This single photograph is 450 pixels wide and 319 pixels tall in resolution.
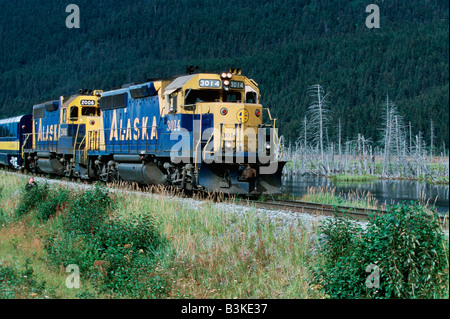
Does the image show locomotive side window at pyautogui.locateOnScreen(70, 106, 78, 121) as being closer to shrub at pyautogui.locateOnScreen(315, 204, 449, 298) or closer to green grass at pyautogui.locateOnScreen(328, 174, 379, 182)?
shrub at pyautogui.locateOnScreen(315, 204, 449, 298)

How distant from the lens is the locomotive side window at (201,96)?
1625 cm

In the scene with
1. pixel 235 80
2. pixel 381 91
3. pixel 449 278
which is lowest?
pixel 449 278

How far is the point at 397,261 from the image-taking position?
780 centimetres

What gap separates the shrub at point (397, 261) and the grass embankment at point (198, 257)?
0.8 inches

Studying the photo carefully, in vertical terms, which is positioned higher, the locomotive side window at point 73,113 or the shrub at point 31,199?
the locomotive side window at point 73,113

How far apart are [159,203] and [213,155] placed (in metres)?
2.06

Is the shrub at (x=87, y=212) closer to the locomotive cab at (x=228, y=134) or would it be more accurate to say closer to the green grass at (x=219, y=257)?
the green grass at (x=219, y=257)

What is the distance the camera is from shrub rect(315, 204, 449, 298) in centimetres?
758

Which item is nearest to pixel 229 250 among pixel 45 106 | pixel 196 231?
pixel 196 231

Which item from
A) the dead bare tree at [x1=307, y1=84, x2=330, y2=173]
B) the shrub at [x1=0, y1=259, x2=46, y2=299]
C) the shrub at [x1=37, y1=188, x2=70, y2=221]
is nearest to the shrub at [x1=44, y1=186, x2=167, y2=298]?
the shrub at [x1=0, y1=259, x2=46, y2=299]

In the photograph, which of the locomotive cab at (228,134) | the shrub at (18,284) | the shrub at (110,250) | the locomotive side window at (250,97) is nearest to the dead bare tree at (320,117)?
the locomotive side window at (250,97)

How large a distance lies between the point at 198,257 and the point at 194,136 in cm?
606

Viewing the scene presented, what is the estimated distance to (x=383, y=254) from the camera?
795cm

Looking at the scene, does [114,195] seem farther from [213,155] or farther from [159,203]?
[213,155]
